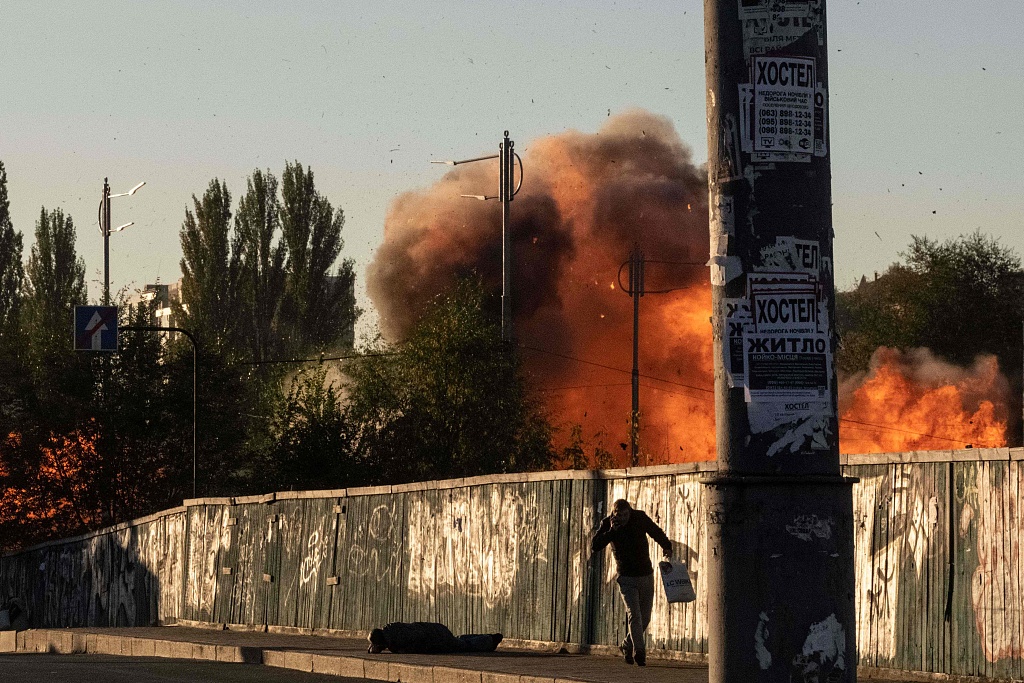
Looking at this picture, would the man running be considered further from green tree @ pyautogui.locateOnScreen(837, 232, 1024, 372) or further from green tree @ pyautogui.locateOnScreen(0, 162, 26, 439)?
green tree @ pyautogui.locateOnScreen(837, 232, 1024, 372)

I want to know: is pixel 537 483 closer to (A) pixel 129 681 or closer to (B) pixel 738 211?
(A) pixel 129 681

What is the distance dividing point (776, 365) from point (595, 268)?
61.9 m

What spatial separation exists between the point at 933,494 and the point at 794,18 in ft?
25.7

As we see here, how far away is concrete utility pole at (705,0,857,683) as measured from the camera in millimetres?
5285

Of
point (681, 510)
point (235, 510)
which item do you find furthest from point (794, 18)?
point (235, 510)

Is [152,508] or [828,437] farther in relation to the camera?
[152,508]

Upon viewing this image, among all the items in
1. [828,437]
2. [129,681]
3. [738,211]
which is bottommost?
[129,681]

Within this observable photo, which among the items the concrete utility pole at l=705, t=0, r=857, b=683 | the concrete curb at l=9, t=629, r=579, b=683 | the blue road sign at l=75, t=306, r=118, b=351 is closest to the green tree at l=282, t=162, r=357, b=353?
the blue road sign at l=75, t=306, r=118, b=351

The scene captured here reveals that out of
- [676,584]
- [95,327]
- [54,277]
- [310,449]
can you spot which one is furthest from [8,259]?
[676,584]

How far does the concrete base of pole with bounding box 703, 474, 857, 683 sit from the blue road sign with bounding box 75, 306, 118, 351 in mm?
32623

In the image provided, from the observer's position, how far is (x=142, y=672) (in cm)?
1555

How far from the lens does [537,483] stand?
1770cm

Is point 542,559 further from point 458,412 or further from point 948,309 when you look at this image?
point 948,309

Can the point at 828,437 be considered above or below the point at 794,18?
below
